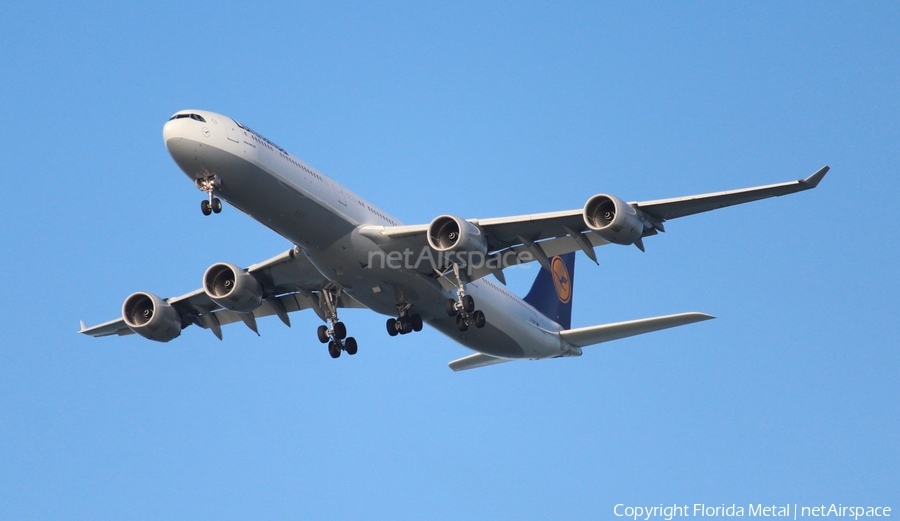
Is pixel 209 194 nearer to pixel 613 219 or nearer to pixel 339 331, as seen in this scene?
pixel 339 331

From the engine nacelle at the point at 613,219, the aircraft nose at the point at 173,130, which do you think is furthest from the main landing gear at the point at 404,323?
the aircraft nose at the point at 173,130

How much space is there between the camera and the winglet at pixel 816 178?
29895 mm

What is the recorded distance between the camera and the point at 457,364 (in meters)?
44.8

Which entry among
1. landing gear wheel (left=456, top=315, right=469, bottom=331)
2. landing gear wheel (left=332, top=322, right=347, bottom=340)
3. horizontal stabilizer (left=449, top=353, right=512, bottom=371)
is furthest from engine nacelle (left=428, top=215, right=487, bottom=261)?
horizontal stabilizer (left=449, top=353, right=512, bottom=371)

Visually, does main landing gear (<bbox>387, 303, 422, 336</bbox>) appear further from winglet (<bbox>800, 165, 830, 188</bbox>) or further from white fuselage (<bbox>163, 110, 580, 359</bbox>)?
winglet (<bbox>800, 165, 830, 188</bbox>)

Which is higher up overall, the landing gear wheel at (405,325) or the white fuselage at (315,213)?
the white fuselage at (315,213)

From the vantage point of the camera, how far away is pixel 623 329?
133 ft

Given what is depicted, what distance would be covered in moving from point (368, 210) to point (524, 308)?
942 cm

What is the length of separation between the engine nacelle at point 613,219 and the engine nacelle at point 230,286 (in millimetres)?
12438

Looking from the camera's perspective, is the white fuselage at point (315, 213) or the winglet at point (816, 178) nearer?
the winglet at point (816, 178)

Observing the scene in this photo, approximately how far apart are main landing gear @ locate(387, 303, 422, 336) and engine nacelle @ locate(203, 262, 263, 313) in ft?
16.6

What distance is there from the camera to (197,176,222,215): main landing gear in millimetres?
32156

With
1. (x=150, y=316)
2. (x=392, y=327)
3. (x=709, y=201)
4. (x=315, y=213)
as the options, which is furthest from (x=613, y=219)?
(x=150, y=316)

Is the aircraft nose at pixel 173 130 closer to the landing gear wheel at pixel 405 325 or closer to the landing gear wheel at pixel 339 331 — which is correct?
the landing gear wheel at pixel 339 331
